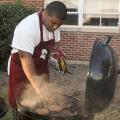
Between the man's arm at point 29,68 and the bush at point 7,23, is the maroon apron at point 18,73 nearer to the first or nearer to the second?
the man's arm at point 29,68

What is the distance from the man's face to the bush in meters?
6.05

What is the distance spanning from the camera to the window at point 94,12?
39.1 ft

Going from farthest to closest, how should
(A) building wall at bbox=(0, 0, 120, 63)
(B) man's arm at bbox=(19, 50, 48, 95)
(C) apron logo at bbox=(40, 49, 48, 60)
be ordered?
1. (A) building wall at bbox=(0, 0, 120, 63)
2. (C) apron logo at bbox=(40, 49, 48, 60)
3. (B) man's arm at bbox=(19, 50, 48, 95)

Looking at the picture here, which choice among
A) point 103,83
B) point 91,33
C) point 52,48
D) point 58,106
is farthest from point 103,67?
point 91,33

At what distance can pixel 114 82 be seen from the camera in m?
3.62

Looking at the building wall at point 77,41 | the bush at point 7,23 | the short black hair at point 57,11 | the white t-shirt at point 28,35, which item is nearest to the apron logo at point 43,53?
the white t-shirt at point 28,35

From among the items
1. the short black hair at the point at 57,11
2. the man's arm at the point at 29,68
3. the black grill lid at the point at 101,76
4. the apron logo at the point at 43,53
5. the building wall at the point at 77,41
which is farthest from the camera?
the building wall at the point at 77,41

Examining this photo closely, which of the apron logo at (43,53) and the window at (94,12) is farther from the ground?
the apron logo at (43,53)

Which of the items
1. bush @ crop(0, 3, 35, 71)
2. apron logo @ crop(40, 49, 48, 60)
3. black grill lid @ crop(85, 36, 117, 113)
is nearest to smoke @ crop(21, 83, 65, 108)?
apron logo @ crop(40, 49, 48, 60)

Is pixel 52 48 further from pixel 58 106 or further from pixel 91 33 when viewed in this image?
pixel 91 33

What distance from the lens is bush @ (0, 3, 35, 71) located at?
10.9m

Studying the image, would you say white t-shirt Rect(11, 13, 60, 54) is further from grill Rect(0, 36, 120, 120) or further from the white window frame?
the white window frame

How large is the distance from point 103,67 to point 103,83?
0.13 metres

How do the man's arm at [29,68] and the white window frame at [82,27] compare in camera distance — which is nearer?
the man's arm at [29,68]
